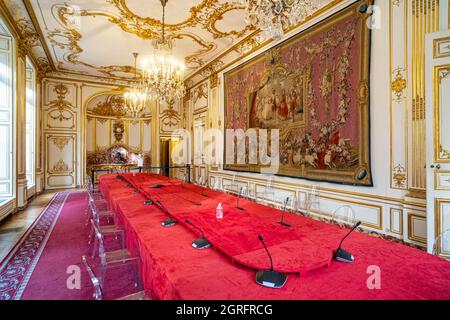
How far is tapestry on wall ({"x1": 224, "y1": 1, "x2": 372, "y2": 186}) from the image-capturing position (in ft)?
11.7

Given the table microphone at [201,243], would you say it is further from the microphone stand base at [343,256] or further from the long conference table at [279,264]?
the microphone stand base at [343,256]

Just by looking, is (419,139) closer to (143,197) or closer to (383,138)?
(383,138)

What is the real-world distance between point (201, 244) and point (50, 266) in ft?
7.61

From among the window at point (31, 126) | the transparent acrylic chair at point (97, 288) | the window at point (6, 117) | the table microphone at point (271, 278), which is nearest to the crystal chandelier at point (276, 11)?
the table microphone at point (271, 278)

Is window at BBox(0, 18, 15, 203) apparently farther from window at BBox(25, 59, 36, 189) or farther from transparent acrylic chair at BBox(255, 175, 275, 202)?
transparent acrylic chair at BBox(255, 175, 275, 202)

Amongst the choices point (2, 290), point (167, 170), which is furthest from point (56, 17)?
point (167, 170)

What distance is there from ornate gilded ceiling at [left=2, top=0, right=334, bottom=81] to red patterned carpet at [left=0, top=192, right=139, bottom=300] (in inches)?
160

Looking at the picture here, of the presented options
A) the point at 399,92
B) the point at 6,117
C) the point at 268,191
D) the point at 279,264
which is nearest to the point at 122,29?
the point at 6,117

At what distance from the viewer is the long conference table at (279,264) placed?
3.43 ft

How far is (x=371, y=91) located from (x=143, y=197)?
3510 millimetres

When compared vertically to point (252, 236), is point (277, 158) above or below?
above

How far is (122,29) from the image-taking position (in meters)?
5.48

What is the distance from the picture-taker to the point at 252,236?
66.7 inches

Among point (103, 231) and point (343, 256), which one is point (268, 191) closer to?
point (103, 231)
